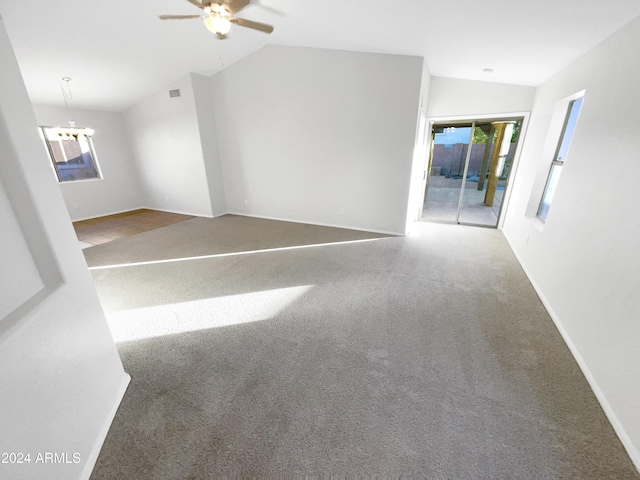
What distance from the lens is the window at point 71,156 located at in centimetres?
555

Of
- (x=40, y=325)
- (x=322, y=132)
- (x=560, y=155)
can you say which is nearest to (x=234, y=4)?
(x=322, y=132)

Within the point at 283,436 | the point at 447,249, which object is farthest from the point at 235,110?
the point at 283,436

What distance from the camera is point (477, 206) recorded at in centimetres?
616

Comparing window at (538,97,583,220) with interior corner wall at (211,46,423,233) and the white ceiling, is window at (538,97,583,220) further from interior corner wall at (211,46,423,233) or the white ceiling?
interior corner wall at (211,46,423,233)

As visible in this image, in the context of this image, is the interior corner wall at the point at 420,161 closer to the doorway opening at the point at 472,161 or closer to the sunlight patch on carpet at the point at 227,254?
the doorway opening at the point at 472,161

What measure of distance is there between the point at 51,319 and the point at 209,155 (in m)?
5.01

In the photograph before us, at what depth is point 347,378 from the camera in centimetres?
172

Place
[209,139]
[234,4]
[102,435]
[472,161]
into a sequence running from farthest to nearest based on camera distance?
[209,139] < [472,161] < [234,4] < [102,435]

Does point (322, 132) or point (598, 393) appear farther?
point (322, 132)

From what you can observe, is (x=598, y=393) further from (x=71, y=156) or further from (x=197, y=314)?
(x=71, y=156)

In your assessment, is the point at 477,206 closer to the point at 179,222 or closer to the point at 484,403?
the point at 484,403

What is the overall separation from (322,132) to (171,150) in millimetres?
3591

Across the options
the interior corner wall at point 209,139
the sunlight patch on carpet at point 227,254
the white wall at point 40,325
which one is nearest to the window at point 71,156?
the interior corner wall at point 209,139

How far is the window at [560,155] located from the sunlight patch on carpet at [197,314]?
11.1ft
